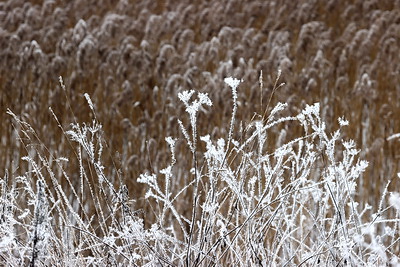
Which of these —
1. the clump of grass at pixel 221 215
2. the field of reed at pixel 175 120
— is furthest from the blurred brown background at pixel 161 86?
the clump of grass at pixel 221 215

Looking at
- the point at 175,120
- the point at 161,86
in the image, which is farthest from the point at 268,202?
the point at 161,86

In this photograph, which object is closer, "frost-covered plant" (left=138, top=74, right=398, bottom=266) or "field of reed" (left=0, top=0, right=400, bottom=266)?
"frost-covered plant" (left=138, top=74, right=398, bottom=266)

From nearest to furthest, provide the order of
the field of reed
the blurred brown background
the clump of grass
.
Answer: the clump of grass
the field of reed
the blurred brown background

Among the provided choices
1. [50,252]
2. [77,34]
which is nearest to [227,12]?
[77,34]

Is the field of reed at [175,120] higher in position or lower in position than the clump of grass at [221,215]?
lower

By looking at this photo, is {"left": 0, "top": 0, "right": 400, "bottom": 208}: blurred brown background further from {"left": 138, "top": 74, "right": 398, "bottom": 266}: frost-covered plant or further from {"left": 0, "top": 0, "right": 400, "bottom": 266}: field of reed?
{"left": 138, "top": 74, "right": 398, "bottom": 266}: frost-covered plant

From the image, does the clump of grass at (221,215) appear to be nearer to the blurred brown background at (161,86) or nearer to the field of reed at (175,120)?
the field of reed at (175,120)

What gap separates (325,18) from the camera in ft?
20.4

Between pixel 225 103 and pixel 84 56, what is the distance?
2.26 ft

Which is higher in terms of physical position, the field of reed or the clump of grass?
the clump of grass

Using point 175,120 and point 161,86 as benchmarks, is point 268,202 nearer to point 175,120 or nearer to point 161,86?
point 175,120

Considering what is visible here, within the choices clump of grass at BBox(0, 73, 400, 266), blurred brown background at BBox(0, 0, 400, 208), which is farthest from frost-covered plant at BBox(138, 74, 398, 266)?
blurred brown background at BBox(0, 0, 400, 208)

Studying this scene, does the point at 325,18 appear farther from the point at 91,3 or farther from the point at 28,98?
the point at 28,98

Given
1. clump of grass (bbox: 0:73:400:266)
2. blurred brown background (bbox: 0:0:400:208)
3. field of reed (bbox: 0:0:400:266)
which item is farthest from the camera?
blurred brown background (bbox: 0:0:400:208)
